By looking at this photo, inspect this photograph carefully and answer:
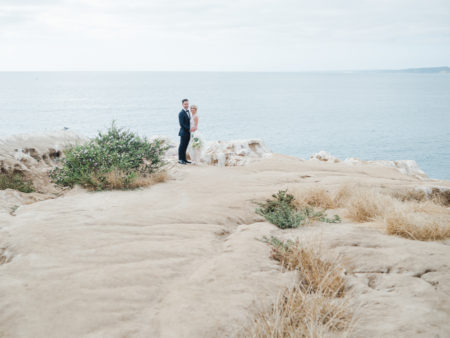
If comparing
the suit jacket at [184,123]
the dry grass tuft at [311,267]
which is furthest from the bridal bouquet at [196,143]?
the dry grass tuft at [311,267]

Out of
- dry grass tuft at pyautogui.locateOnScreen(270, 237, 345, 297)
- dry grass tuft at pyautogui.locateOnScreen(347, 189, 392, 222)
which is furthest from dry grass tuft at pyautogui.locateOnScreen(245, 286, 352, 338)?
dry grass tuft at pyautogui.locateOnScreen(347, 189, 392, 222)

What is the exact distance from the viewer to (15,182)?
9.27 m

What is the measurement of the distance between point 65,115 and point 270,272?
60765 millimetres

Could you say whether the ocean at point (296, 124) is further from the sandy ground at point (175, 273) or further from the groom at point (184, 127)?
the sandy ground at point (175, 273)

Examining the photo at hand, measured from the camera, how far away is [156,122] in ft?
177

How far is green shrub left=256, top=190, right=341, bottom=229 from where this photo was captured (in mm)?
5593

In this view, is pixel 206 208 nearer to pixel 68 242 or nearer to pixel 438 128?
pixel 68 242

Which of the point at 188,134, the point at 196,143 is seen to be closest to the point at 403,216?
the point at 188,134

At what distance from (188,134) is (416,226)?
925 cm

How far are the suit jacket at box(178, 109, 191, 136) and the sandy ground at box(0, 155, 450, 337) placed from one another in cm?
656

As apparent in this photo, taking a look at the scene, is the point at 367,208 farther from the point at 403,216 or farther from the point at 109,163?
the point at 109,163

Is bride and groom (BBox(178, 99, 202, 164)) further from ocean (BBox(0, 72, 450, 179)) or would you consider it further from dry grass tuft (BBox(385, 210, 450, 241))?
ocean (BBox(0, 72, 450, 179))

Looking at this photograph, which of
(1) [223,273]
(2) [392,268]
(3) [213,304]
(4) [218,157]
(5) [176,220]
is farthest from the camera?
(4) [218,157]

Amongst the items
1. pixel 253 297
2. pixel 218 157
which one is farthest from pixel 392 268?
pixel 218 157
